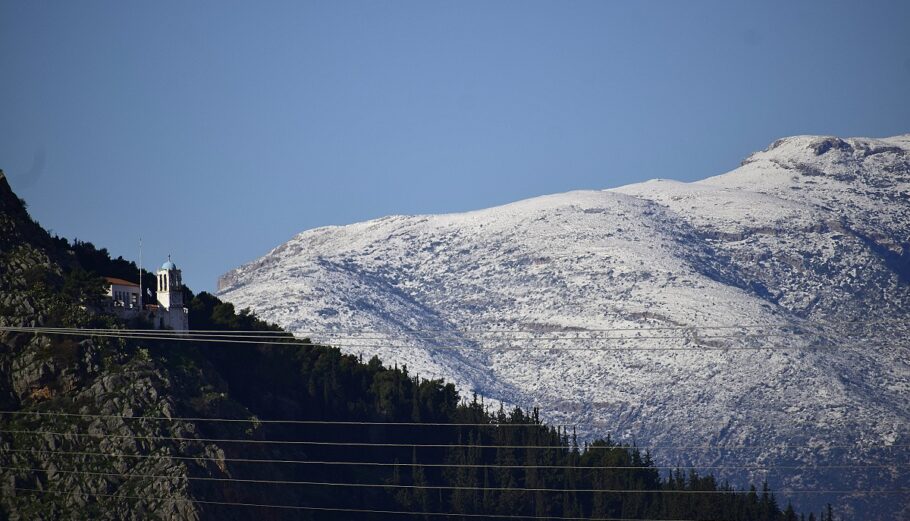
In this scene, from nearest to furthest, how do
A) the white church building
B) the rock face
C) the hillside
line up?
the rock face → the hillside → the white church building

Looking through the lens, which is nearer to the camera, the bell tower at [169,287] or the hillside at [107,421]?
the hillside at [107,421]

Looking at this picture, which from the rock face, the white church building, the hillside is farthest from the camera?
the white church building

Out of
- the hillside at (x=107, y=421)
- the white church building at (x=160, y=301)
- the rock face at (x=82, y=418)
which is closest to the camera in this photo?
the rock face at (x=82, y=418)

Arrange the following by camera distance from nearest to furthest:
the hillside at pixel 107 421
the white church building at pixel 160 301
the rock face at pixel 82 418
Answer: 1. the rock face at pixel 82 418
2. the hillside at pixel 107 421
3. the white church building at pixel 160 301

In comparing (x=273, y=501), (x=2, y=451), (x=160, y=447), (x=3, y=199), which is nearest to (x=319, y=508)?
(x=273, y=501)

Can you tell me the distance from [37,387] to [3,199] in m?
25.0

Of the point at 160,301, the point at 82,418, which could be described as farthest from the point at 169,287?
the point at 82,418

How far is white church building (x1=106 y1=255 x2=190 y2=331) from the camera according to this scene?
184 meters

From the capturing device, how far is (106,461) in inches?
6476

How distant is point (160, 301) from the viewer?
188 m

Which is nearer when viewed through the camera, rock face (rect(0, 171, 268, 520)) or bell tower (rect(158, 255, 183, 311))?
rock face (rect(0, 171, 268, 520))

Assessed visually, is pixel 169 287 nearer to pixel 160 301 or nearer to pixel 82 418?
pixel 160 301

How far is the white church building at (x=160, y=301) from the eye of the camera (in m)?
184

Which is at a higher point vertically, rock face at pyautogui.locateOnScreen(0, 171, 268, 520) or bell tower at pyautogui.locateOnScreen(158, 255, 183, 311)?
bell tower at pyautogui.locateOnScreen(158, 255, 183, 311)
